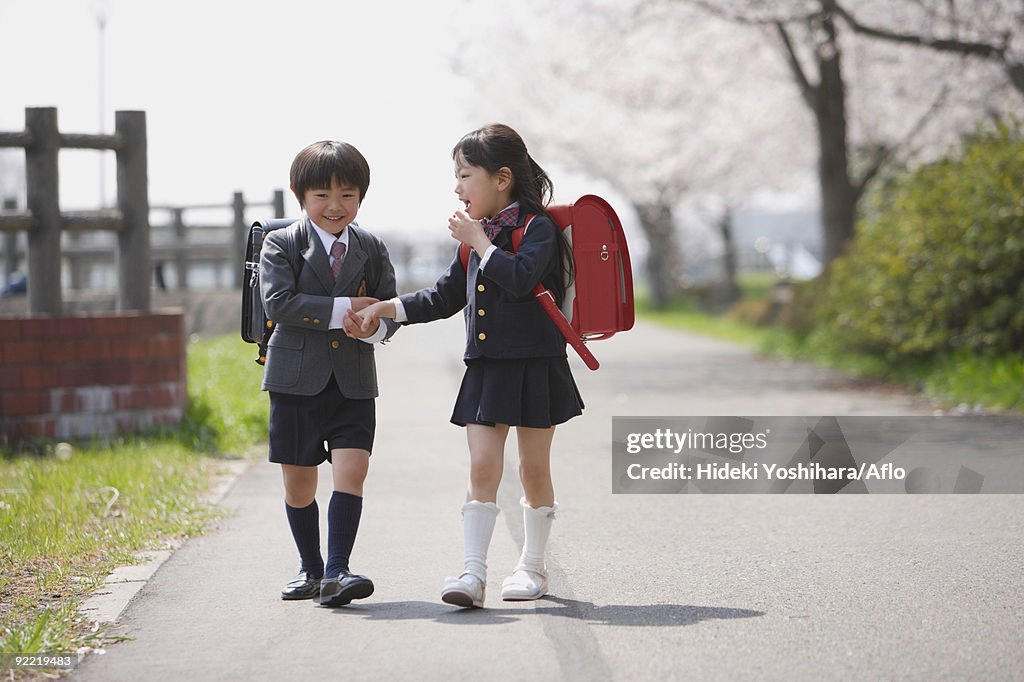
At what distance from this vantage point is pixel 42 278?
31.2 ft

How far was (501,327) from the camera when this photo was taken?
4926mm

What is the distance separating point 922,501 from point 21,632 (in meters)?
4.34

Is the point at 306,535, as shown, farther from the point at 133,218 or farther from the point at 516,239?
the point at 133,218

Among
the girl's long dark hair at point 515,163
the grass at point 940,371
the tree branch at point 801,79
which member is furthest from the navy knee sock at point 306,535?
the tree branch at point 801,79

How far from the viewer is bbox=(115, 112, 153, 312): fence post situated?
9672 millimetres

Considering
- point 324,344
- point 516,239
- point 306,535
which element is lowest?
point 306,535

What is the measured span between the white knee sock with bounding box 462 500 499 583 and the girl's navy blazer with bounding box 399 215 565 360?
513mm

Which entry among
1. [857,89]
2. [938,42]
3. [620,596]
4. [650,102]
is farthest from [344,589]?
[650,102]

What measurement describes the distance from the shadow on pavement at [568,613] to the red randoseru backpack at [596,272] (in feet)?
2.71

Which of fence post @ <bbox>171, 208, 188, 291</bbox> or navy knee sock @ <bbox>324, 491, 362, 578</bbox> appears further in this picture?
fence post @ <bbox>171, 208, 188, 291</bbox>

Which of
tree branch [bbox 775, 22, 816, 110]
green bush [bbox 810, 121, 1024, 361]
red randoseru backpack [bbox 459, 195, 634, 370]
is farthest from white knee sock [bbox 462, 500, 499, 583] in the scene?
tree branch [bbox 775, 22, 816, 110]

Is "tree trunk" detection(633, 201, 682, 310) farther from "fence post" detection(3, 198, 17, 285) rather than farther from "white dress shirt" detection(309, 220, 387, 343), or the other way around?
"white dress shirt" detection(309, 220, 387, 343)

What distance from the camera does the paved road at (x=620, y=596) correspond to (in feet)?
13.6

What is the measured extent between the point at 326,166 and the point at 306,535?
1.30 metres
